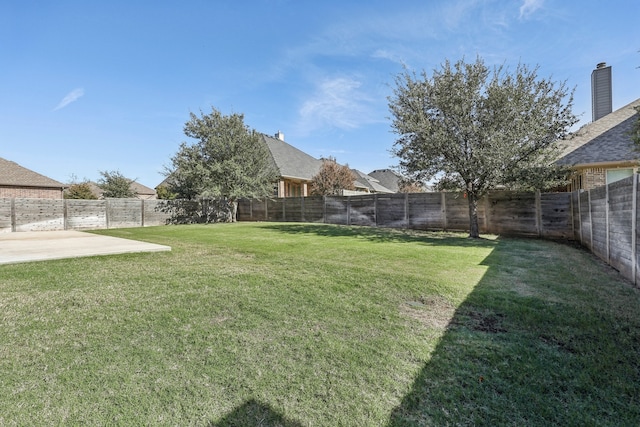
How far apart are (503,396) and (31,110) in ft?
63.5

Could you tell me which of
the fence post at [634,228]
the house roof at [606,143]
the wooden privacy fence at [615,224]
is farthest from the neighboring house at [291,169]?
the fence post at [634,228]

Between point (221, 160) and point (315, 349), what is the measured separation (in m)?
19.3

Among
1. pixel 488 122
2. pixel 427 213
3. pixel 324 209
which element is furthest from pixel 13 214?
pixel 488 122

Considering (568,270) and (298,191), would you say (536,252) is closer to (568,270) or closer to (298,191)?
(568,270)

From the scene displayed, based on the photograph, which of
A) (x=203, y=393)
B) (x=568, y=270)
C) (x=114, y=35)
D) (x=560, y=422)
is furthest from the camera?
(x=114, y=35)

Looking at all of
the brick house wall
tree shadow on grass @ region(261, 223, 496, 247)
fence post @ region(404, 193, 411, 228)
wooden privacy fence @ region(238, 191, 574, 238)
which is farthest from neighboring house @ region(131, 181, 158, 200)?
fence post @ region(404, 193, 411, 228)

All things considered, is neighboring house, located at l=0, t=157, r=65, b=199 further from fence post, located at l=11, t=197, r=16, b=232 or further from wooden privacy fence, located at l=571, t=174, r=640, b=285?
wooden privacy fence, located at l=571, t=174, r=640, b=285

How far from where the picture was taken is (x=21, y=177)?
72.0 feet

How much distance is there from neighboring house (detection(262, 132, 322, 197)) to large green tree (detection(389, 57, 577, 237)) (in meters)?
13.8

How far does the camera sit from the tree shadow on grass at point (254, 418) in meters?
1.72

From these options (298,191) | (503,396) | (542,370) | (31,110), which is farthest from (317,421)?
(298,191)

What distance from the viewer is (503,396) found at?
6.37 feet

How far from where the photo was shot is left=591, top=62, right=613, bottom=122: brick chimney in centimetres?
1608

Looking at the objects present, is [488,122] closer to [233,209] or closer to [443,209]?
[443,209]
